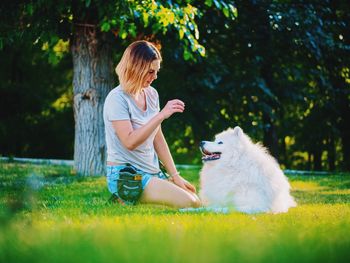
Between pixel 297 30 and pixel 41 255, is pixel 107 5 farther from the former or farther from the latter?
pixel 41 255

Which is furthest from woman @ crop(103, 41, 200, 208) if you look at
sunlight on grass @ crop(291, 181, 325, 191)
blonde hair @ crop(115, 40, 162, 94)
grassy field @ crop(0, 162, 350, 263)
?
sunlight on grass @ crop(291, 181, 325, 191)

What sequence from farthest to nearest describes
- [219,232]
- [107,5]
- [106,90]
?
[106,90]
[107,5]
[219,232]

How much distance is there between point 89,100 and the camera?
988 centimetres

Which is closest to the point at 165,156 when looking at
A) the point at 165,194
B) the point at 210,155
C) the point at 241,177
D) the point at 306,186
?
the point at 210,155

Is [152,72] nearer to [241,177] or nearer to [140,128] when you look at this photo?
[140,128]

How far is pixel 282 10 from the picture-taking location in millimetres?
12102

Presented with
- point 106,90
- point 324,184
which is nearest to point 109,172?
point 106,90

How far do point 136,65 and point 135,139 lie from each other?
71 centimetres

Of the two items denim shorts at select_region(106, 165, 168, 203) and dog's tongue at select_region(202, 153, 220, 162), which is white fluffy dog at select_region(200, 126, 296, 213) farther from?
denim shorts at select_region(106, 165, 168, 203)

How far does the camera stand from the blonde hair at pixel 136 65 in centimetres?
535

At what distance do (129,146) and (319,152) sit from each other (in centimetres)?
1701

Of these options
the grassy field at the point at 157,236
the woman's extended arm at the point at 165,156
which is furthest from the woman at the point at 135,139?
the grassy field at the point at 157,236

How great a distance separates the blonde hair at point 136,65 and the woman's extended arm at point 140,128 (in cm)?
39

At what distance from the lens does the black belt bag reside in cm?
549
